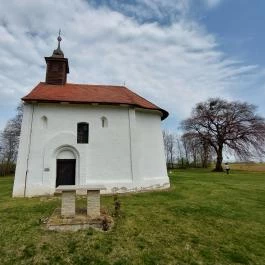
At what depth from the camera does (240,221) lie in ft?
29.3

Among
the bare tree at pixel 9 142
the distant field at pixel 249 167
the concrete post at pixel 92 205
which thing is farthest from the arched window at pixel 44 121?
the distant field at pixel 249 167

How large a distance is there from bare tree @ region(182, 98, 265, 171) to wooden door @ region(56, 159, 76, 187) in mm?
26094

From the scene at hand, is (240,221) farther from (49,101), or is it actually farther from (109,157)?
(49,101)

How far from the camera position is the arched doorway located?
13.9 metres

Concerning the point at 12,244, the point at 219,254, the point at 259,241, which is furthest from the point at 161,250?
the point at 12,244

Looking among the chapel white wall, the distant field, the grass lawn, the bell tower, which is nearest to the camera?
the grass lawn

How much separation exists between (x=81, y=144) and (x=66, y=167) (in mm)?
1649

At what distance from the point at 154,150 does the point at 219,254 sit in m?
10.4

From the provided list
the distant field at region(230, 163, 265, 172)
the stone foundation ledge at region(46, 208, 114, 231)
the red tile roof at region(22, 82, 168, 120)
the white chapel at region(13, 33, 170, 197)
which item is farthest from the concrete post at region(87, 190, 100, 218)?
the distant field at region(230, 163, 265, 172)

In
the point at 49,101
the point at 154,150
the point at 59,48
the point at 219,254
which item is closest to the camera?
the point at 219,254

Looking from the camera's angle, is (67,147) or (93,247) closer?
(93,247)

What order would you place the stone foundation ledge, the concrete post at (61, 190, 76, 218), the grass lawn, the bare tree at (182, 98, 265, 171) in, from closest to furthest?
the grass lawn < the stone foundation ledge < the concrete post at (61, 190, 76, 218) < the bare tree at (182, 98, 265, 171)

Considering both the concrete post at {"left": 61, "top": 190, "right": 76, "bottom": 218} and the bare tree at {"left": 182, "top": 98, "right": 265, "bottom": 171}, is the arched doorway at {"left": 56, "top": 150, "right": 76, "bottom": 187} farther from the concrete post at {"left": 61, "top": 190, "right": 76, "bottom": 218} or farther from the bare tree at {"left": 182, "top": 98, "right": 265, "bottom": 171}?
the bare tree at {"left": 182, "top": 98, "right": 265, "bottom": 171}

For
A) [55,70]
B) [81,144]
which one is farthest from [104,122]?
[55,70]
